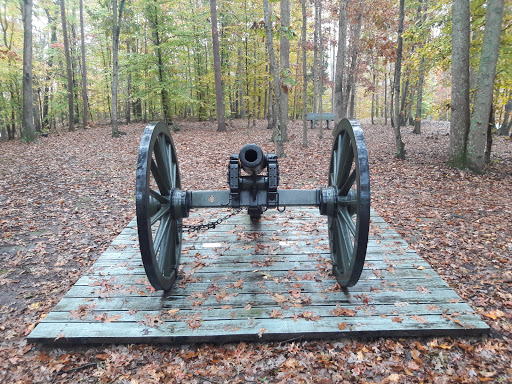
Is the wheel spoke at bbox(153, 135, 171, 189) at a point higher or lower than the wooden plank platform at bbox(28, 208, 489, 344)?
higher

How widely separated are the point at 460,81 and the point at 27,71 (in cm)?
1561

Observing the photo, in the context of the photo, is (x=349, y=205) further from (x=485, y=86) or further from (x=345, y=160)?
(x=485, y=86)

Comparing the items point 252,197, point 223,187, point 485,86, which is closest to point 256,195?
point 252,197

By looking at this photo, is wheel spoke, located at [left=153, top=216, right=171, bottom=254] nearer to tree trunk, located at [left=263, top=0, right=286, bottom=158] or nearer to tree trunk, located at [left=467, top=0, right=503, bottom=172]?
tree trunk, located at [left=263, top=0, right=286, bottom=158]

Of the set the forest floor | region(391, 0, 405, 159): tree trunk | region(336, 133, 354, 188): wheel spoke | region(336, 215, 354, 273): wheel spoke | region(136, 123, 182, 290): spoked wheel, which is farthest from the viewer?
region(391, 0, 405, 159): tree trunk

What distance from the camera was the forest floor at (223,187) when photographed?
2.46 m

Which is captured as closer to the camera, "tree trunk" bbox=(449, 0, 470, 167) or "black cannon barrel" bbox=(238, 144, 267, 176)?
"black cannon barrel" bbox=(238, 144, 267, 176)

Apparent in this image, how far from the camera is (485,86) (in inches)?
298

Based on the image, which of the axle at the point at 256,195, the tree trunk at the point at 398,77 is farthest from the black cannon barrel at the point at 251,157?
the tree trunk at the point at 398,77

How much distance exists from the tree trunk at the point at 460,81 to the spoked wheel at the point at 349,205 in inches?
241

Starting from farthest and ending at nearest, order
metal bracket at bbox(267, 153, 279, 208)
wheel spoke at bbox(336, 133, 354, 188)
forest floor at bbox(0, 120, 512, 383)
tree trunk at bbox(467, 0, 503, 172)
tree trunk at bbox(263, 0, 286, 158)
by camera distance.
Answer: tree trunk at bbox(263, 0, 286, 158) → tree trunk at bbox(467, 0, 503, 172) → metal bracket at bbox(267, 153, 279, 208) → wheel spoke at bbox(336, 133, 354, 188) → forest floor at bbox(0, 120, 512, 383)

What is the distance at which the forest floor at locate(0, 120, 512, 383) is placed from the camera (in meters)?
2.46

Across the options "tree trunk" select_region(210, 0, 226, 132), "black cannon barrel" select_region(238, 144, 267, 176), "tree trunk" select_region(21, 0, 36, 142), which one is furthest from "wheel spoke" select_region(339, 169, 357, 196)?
"tree trunk" select_region(21, 0, 36, 142)

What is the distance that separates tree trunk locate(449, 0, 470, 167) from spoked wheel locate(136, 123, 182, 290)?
7578 millimetres
